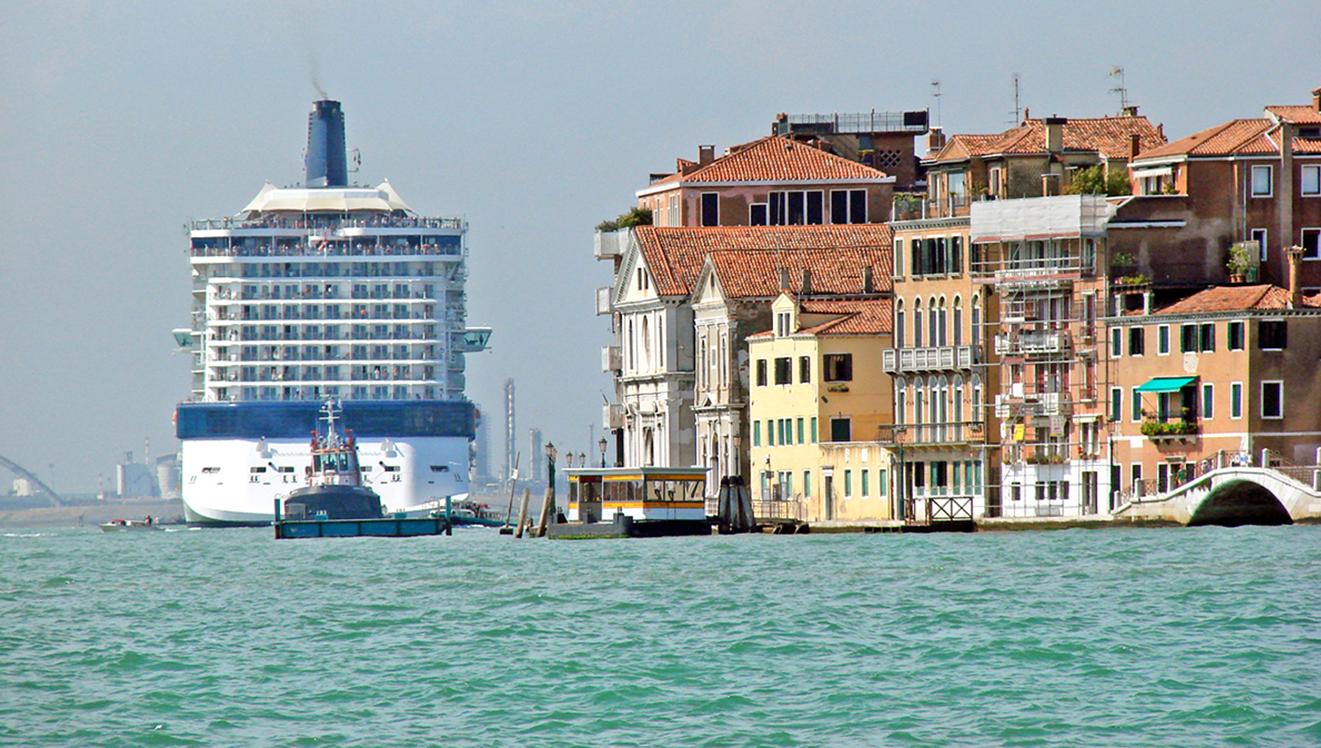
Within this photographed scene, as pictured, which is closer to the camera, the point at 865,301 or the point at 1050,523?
the point at 1050,523

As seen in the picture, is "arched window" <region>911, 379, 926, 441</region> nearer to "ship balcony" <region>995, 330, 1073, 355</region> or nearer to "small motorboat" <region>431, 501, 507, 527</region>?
"ship balcony" <region>995, 330, 1073, 355</region>

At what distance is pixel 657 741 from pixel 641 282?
194ft

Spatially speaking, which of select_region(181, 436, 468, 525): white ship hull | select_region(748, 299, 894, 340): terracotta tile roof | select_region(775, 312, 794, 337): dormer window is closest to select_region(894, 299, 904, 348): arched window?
select_region(748, 299, 894, 340): terracotta tile roof

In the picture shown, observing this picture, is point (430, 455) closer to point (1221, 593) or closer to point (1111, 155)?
point (1111, 155)

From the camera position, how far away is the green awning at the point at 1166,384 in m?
63.0

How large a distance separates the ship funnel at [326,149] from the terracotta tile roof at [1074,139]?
7251cm

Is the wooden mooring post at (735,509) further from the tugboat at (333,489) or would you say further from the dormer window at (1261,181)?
the tugboat at (333,489)

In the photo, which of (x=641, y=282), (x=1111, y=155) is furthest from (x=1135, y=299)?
(x=641, y=282)

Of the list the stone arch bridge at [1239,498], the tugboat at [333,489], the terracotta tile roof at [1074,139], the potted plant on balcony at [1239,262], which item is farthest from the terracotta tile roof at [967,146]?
the tugboat at [333,489]

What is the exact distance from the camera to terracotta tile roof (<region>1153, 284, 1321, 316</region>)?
61.4 m

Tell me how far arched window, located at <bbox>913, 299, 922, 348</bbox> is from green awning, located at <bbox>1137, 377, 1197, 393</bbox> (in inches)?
354

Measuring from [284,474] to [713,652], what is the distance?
261 ft

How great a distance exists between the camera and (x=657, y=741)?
91.4 ft

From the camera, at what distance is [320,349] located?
4707 inches
